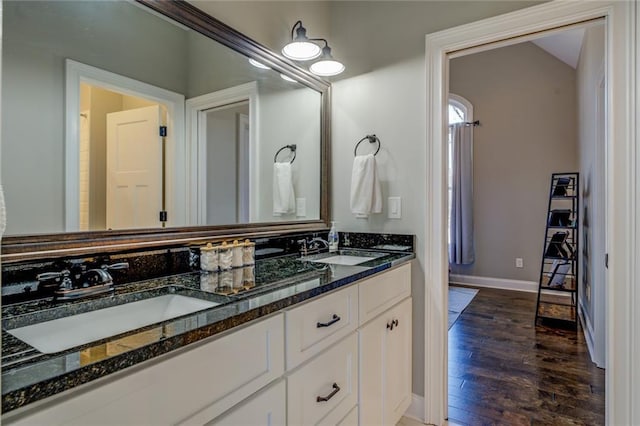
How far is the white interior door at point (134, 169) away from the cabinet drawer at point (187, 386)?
681 mm

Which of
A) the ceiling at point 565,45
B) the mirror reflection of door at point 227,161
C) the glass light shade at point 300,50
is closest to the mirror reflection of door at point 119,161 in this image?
the mirror reflection of door at point 227,161

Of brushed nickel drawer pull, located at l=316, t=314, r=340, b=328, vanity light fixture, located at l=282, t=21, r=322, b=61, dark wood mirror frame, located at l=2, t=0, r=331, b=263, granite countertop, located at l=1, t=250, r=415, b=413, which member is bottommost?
brushed nickel drawer pull, located at l=316, t=314, r=340, b=328

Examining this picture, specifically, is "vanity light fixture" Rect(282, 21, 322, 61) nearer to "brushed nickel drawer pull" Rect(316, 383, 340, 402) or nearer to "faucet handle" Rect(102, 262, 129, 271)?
"faucet handle" Rect(102, 262, 129, 271)

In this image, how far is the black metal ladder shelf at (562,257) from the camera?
3.52 metres

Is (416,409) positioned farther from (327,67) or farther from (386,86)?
(327,67)

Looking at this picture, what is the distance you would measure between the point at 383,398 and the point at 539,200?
3904mm

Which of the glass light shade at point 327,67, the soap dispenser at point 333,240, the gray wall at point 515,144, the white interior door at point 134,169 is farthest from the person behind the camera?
the gray wall at point 515,144

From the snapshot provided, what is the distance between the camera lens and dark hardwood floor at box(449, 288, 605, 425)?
79.4 inches

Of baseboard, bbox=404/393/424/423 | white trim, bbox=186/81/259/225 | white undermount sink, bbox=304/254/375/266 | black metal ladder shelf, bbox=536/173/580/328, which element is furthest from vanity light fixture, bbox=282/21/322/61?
black metal ladder shelf, bbox=536/173/580/328

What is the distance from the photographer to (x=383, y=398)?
167cm

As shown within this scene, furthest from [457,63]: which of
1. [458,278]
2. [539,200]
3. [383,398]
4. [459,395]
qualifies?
[383,398]

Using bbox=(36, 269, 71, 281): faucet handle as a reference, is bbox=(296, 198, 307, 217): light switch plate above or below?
above

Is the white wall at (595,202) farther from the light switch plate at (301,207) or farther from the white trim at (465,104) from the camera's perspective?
the light switch plate at (301,207)

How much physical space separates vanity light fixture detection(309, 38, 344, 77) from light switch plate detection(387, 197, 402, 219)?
815mm
